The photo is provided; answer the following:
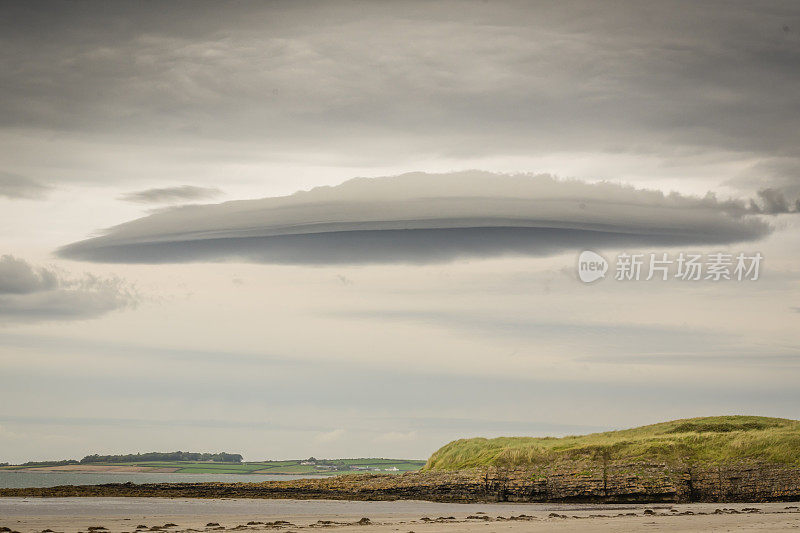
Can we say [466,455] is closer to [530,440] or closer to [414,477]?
[530,440]

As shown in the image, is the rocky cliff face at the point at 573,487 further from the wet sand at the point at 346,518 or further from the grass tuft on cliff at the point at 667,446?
the wet sand at the point at 346,518

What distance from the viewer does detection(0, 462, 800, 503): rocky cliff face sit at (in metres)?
59.7

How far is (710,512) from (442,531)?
2051cm

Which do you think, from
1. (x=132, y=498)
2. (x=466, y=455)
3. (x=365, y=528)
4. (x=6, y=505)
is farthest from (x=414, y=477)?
(x=365, y=528)

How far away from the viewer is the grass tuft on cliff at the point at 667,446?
206 feet

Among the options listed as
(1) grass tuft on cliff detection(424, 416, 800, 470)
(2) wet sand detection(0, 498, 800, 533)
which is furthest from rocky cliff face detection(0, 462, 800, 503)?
(2) wet sand detection(0, 498, 800, 533)

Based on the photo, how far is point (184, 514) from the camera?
144 ft

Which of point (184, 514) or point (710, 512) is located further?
point (710, 512)

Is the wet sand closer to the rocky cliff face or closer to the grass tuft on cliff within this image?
the rocky cliff face

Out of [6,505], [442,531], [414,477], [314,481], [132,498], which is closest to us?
[442,531]

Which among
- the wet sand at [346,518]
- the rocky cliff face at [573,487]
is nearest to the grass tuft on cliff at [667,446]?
the rocky cliff face at [573,487]

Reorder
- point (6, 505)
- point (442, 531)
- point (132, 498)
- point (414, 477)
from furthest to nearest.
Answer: point (414, 477) → point (132, 498) → point (6, 505) → point (442, 531)

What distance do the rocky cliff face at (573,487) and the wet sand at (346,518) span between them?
10752 mm

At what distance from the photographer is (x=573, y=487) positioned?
63.0m
